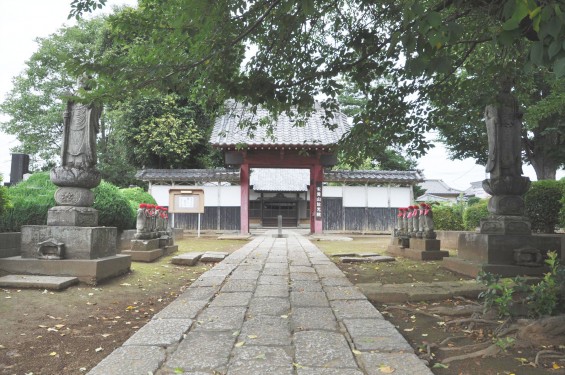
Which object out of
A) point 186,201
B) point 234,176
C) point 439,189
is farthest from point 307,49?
point 439,189

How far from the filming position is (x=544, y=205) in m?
8.11

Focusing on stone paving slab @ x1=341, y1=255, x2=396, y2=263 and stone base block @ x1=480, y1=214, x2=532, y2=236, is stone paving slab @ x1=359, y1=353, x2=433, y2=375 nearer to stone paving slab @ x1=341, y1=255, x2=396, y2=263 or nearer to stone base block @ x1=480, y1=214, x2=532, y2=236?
stone base block @ x1=480, y1=214, x2=532, y2=236

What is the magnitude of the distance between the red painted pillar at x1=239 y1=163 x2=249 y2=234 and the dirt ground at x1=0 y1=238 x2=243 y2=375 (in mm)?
11056

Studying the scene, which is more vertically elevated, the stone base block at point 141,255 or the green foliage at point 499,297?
the green foliage at point 499,297

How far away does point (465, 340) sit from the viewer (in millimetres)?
2775

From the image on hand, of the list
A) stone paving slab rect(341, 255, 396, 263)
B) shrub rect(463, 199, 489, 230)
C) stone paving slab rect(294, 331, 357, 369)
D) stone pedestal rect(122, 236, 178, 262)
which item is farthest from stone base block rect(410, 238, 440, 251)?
stone paving slab rect(294, 331, 357, 369)

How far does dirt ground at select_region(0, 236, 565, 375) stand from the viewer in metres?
2.30

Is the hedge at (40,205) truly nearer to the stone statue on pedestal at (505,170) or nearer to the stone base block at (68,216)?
the stone base block at (68,216)

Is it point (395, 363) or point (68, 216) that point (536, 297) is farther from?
point (68, 216)

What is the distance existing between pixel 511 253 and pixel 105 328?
184 inches

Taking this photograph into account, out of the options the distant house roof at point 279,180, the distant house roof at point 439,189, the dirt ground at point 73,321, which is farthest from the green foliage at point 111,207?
the distant house roof at point 439,189

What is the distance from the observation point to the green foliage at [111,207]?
7512 mm

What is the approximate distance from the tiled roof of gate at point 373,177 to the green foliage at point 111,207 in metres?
10.9

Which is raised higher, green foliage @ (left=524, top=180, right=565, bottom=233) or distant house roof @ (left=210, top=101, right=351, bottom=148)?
distant house roof @ (left=210, top=101, right=351, bottom=148)
